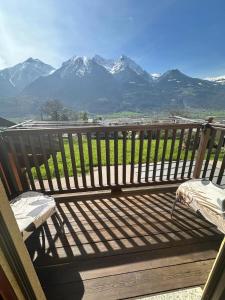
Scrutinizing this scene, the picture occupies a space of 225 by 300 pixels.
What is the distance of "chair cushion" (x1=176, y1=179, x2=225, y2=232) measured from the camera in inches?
58.1

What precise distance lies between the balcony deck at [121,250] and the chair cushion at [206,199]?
1.27 ft

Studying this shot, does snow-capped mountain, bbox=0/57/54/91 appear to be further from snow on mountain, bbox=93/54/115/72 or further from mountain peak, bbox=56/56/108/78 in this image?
snow on mountain, bbox=93/54/115/72

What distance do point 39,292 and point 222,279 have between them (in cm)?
112

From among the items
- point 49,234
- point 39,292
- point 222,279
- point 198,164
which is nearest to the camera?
point 222,279

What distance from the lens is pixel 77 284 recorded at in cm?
135

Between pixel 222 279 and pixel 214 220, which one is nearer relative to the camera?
pixel 222 279

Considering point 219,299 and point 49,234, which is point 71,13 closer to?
point 49,234

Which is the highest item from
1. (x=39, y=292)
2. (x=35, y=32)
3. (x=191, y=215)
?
(x=35, y=32)

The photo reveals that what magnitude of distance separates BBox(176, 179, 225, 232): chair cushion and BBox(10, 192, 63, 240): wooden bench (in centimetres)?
149

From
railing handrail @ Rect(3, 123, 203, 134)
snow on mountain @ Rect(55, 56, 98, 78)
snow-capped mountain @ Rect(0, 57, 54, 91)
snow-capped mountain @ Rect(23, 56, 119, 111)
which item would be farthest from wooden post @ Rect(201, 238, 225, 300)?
snow on mountain @ Rect(55, 56, 98, 78)

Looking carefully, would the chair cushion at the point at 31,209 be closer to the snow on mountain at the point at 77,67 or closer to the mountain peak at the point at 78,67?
the snow on mountain at the point at 77,67

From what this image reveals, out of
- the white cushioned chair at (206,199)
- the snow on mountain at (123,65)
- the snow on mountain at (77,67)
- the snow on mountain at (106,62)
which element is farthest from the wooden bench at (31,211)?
the snow on mountain at (106,62)

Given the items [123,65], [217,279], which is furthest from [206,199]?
[123,65]

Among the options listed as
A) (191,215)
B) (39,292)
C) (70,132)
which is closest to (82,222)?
(39,292)
